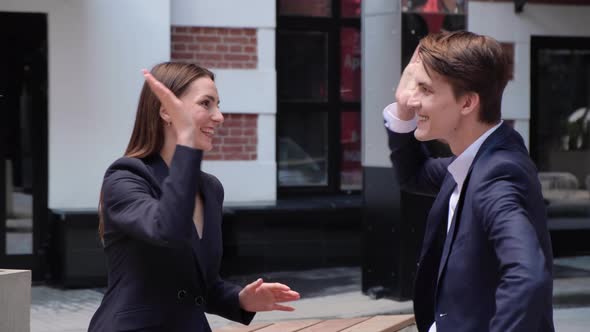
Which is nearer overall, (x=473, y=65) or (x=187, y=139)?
(x=473, y=65)

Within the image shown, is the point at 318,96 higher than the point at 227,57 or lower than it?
lower

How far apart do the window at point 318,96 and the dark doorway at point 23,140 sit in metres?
2.56

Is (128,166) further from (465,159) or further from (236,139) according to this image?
(236,139)

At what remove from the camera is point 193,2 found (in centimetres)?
1045

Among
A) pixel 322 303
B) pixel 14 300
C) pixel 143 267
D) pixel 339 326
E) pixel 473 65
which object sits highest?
pixel 473 65

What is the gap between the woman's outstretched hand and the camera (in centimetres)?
327

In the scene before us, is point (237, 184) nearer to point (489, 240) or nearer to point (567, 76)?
point (567, 76)

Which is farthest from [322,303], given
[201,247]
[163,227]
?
[163,227]

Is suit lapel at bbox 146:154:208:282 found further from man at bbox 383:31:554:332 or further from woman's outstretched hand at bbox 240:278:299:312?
man at bbox 383:31:554:332

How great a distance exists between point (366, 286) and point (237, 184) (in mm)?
1933

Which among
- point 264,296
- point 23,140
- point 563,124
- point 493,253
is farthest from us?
point 563,124

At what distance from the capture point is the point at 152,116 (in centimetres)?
322

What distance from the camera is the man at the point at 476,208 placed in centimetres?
234

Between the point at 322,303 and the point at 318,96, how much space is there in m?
3.17
